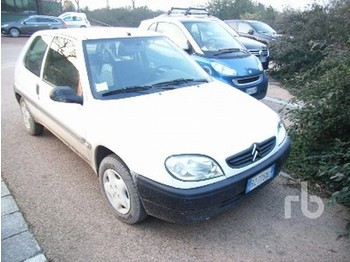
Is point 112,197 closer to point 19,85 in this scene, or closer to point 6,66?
point 19,85

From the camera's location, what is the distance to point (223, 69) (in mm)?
5598

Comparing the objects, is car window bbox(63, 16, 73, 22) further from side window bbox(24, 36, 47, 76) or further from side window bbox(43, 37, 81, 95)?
side window bbox(43, 37, 81, 95)

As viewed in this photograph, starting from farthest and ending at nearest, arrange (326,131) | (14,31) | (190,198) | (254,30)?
(14,31) < (254,30) < (326,131) < (190,198)

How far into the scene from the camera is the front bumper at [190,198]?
2.31 meters

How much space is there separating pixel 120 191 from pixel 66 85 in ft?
4.47

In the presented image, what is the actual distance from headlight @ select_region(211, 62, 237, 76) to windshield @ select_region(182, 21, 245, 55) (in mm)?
393

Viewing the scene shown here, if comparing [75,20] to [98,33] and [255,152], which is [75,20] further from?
[255,152]

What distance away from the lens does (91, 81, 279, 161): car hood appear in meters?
2.42

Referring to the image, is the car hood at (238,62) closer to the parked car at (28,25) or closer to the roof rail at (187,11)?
the roof rail at (187,11)

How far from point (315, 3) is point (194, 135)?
28.0ft

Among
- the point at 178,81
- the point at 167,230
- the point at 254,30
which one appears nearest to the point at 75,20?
the point at 254,30

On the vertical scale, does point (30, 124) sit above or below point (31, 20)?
below

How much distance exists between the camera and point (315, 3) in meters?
9.09

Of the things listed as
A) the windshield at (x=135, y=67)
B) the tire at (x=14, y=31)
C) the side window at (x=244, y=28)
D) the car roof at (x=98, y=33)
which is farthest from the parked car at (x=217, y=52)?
the tire at (x=14, y=31)
